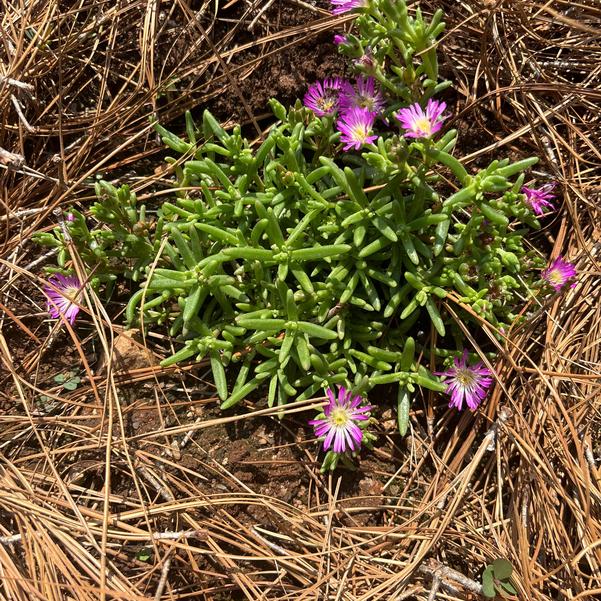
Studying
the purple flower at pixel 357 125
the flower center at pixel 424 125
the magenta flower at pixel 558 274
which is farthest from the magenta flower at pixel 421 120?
the magenta flower at pixel 558 274

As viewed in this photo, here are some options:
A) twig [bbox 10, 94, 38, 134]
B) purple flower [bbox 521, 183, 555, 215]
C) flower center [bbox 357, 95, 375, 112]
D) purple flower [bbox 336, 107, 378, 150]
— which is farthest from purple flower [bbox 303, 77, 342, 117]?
twig [bbox 10, 94, 38, 134]

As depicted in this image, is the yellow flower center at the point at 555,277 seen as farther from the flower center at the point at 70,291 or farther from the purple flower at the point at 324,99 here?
the flower center at the point at 70,291

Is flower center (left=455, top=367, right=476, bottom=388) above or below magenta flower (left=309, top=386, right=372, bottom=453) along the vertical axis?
below

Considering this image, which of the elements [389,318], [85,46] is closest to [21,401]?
[389,318]

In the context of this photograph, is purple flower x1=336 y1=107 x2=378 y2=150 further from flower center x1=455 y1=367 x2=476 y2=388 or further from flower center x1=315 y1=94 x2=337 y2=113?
flower center x1=455 y1=367 x2=476 y2=388

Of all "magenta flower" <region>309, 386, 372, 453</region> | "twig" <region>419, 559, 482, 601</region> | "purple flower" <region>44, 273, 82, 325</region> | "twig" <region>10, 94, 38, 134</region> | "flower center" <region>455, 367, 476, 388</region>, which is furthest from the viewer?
"twig" <region>10, 94, 38, 134</region>

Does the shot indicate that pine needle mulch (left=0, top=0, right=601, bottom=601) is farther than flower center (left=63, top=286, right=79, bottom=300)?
No

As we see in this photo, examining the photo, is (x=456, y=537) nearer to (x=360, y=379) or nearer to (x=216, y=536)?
(x=360, y=379)
